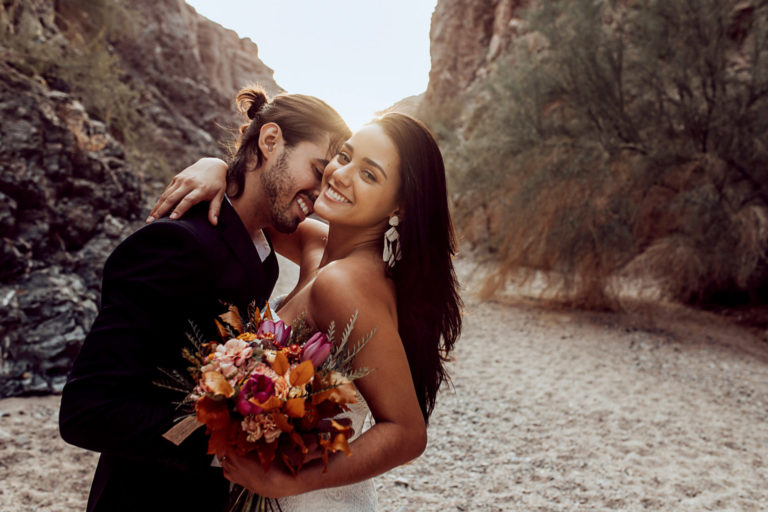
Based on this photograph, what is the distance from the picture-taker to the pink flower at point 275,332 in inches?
53.4

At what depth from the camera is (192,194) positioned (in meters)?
1.75

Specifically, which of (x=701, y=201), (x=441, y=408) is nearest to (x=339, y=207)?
(x=441, y=408)

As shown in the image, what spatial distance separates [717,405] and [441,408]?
10.2ft

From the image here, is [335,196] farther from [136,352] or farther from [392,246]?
[136,352]

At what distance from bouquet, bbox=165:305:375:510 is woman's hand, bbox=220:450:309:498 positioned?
22 millimetres

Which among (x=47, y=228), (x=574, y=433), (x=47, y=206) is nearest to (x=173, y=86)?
(x=47, y=206)

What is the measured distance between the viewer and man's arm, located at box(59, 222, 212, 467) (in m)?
1.31

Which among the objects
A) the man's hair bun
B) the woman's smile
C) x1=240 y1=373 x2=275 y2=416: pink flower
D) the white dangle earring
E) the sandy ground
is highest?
the man's hair bun

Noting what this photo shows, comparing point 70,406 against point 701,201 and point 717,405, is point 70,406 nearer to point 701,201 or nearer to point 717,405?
point 717,405

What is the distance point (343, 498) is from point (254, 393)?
70 cm

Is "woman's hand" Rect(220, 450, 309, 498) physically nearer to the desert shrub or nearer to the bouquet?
the bouquet

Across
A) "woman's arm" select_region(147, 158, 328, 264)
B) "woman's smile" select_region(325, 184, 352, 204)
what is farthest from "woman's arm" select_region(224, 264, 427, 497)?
"woman's arm" select_region(147, 158, 328, 264)

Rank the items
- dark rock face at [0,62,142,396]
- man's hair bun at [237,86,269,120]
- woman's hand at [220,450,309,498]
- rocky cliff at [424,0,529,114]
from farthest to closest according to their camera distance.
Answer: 1. rocky cliff at [424,0,529,114]
2. dark rock face at [0,62,142,396]
3. man's hair bun at [237,86,269,120]
4. woman's hand at [220,450,309,498]

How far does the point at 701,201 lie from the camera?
825cm
